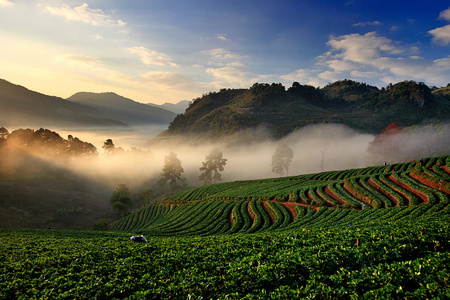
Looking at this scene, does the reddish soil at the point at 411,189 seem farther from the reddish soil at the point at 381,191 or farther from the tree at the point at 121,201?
the tree at the point at 121,201

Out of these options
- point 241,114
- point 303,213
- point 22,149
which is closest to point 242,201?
point 303,213

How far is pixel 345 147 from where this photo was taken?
381 ft

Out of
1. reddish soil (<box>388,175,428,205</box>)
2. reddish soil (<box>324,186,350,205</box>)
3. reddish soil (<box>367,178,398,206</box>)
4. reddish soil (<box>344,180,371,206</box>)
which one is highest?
reddish soil (<box>388,175,428,205</box>)

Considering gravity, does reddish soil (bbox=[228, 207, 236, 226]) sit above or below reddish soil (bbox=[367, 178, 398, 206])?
below

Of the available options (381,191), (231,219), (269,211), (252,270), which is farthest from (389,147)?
(252,270)

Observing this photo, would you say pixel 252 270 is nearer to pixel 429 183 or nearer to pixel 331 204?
pixel 331 204

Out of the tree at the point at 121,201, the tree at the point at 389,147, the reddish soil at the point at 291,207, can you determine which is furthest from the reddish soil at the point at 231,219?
the tree at the point at 389,147

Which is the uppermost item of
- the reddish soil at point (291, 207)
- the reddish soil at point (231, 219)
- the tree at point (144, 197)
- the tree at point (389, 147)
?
the tree at point (389, 147)

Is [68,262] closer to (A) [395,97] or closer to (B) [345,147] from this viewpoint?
(B) [345,147]

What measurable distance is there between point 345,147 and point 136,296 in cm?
12656

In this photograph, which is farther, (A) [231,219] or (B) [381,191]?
(A) [231,219]

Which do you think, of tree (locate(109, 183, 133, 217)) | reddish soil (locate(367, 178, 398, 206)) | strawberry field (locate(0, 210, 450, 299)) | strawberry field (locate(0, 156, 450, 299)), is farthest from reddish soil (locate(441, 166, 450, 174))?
tree (locate(109, 183, 133, 217))

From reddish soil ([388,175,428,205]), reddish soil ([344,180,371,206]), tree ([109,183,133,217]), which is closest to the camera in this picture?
reddish soil ([388,175,428,205])

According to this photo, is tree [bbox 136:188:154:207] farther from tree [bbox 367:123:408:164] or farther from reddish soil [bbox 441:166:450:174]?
tree [bbox 367:123:408:164]
